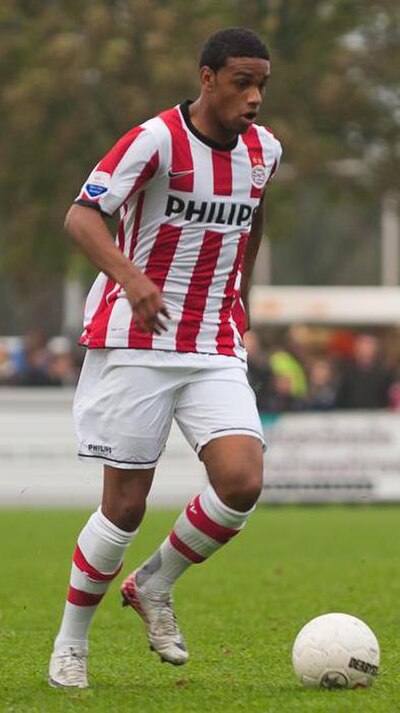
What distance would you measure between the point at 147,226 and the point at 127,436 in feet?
2.68

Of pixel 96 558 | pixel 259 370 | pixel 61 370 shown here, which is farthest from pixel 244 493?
pixel 61 370

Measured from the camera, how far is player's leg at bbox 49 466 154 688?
7.22 m

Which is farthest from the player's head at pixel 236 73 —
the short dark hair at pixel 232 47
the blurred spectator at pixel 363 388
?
the blurred spectator at pixel 363 388

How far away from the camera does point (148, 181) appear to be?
7.19 metres

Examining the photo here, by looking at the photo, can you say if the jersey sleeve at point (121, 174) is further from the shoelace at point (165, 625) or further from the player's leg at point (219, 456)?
the shoelace at point (165, 625)

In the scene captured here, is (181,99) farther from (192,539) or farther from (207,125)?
(192,539)

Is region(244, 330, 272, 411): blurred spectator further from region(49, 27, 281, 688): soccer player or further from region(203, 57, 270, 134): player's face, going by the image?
region(203, 57, 270, 134): player's face

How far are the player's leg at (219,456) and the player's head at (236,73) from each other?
1.00 meters

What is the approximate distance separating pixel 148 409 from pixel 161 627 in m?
0.92

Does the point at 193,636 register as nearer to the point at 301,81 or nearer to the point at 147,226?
the point at 147,226

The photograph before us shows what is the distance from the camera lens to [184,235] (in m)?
7.27

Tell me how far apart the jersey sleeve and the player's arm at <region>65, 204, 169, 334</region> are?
1.8 inches

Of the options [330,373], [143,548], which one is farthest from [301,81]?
[143,548]

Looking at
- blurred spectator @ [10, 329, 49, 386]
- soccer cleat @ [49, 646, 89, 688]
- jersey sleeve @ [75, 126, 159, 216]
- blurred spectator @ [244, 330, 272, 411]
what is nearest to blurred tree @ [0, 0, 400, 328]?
blurred spectator @ [10, 329, 49, 386]
